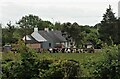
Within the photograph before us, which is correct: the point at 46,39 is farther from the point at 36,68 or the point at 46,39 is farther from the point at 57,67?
the point at 57,67

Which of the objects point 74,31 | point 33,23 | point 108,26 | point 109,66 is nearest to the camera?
point 109,66

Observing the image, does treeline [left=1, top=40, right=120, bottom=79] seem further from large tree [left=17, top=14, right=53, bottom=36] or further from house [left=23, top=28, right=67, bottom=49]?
large tree [left=17, top=14, right=53, bottom=36]

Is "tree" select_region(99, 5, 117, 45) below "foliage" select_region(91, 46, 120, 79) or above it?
above

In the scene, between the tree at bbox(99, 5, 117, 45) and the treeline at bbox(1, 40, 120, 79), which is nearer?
the treeline at bbox(1, 40, 120, 79)

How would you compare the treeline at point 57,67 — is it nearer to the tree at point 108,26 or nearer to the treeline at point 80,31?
the treeline at point 80,31

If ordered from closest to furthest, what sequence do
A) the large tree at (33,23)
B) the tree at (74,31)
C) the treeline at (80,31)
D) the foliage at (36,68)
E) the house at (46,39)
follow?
1. the foliage at (36,68)
2. the treeline at (80,31)
3. the tree at (74,31)
4. the house at (46,39)
5. the large tree at (33,23)

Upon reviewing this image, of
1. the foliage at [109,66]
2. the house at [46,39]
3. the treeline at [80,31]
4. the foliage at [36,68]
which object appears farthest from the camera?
the house at [46,39]

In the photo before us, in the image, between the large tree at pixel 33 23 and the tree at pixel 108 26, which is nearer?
the tree at pixel 108 26

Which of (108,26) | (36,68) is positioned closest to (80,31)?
(108,26)

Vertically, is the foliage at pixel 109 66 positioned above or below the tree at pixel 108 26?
below

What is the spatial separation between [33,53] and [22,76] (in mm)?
833

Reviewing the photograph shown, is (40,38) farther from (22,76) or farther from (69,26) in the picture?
(22,76)

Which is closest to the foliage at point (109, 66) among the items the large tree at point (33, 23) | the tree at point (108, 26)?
the tree at point (108, 26)

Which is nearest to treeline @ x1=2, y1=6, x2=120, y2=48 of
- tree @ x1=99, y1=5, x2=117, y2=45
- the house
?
tree @ x1=99, y1=5, x2=117, y2=45
